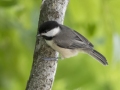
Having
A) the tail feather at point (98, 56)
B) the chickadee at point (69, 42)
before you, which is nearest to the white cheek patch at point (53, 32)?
the chickadee at point (69, 42)

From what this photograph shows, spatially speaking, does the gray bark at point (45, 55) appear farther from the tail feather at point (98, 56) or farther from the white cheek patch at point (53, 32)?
the tail feather at point (98, 56)

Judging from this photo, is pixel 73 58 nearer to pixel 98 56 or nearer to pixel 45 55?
pixel 98 56

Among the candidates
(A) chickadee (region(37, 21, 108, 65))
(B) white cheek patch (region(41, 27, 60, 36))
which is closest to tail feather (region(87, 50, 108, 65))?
(A) chickadee (region(37, 21, 108, 65))

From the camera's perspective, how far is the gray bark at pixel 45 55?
4.75ft

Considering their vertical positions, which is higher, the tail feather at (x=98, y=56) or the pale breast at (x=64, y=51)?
the pale breast at (x=64, y=51)

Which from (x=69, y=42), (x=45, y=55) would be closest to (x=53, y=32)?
(x=69, y=42)

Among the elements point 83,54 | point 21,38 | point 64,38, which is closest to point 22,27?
point 21,38

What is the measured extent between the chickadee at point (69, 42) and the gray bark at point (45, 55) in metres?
0.05

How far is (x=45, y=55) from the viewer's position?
4.89 feet

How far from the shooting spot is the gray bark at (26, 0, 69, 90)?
4.75 ft

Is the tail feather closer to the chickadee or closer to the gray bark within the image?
the chickadee

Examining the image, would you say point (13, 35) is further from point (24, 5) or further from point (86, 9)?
point (86, 9)

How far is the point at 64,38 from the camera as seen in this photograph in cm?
165

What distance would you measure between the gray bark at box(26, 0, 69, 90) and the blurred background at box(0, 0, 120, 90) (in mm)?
114
